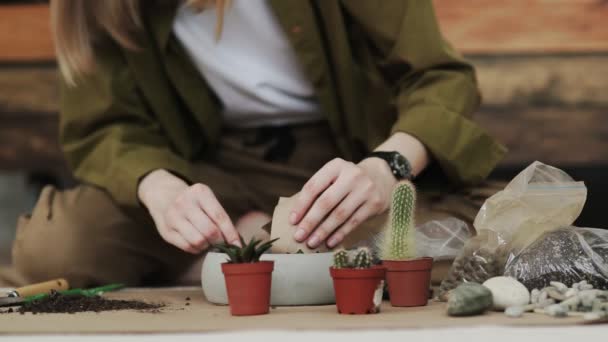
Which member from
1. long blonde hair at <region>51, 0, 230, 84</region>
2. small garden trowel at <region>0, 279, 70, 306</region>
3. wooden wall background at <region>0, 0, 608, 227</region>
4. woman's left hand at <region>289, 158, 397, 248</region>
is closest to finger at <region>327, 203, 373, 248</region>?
woman's left hand at <region>289, 158, 397, 248</region>

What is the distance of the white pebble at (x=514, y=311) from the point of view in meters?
1.06

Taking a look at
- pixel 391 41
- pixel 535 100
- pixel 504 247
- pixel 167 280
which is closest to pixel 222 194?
pixel 167 280

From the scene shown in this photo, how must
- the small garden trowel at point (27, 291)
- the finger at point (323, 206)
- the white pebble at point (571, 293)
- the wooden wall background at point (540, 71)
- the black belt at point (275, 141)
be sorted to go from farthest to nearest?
the wooden wall background at point (540, 71), the black belt at point (275, 141), the small garden trowel at point (27, 291), the finger at point (323, 206), the white pebble at point (571, 293)

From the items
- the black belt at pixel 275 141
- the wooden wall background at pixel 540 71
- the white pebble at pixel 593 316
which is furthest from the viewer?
the wooden wall background at pixel 540 71

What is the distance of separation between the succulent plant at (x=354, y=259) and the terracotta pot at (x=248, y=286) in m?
0.09

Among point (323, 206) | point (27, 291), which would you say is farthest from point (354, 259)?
point (27, 291)

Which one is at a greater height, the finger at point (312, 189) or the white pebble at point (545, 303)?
the finger at point (312, 189)

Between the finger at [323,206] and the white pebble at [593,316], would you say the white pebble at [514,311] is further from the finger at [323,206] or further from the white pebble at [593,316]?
the finger at [323,206]

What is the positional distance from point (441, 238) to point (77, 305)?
568 millimetres

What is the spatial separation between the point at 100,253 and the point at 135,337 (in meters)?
0.78

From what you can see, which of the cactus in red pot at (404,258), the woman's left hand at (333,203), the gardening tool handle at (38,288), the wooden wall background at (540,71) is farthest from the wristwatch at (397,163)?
the wooden wall background at (540,71)

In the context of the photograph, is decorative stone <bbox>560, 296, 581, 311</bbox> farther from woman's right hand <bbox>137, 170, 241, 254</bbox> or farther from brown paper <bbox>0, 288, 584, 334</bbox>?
woman's right hand <bbox>137, 170, 241, 254</bbox>

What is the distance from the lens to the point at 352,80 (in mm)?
1711

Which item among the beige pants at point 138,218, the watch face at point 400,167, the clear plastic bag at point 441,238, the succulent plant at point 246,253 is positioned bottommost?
the beige pants at point 138,218
